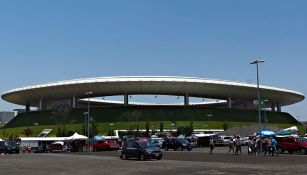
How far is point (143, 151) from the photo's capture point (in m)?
30.5

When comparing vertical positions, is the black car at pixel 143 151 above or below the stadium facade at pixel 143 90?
below

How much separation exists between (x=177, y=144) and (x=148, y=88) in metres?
62.8

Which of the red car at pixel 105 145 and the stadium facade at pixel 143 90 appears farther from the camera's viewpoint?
the stadium facade at pixel 143 90

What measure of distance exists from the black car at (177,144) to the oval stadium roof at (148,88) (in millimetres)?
54784

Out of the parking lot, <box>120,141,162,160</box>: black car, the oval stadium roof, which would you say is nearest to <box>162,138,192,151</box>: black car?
<box>120,141,162,160</box>: black car

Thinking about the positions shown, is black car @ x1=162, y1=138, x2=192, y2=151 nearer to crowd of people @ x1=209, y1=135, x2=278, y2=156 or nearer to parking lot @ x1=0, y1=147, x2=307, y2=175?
crowd of people @ x1=209, y1=135, x2=278, y2=156

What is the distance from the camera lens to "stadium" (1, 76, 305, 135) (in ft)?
362

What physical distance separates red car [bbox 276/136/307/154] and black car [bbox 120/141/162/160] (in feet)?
47.5

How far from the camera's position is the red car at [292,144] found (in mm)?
38750

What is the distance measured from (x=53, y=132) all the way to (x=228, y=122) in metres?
43.8

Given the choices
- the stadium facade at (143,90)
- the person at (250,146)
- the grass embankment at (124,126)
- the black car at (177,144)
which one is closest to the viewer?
the person at (250,146)

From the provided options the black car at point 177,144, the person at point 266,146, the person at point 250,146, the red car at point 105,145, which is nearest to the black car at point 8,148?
the red car at point 105,145

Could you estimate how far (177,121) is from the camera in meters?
116

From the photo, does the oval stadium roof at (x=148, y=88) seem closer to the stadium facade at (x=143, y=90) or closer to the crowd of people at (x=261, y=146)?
the stadium facade at (x=143, y=90)
